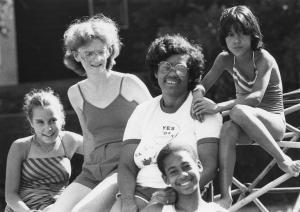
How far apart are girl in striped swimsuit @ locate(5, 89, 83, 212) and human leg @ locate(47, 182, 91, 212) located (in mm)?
312

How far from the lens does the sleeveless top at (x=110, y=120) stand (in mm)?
4023

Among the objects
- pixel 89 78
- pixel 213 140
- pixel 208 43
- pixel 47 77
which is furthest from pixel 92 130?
pixel 47 77

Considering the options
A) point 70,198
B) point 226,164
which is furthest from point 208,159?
point 70,198

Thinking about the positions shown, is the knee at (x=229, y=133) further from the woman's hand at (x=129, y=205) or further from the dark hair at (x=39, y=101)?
the dark hair at (x=39, y=101)

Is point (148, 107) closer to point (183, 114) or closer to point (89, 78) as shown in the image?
point (183, 114)

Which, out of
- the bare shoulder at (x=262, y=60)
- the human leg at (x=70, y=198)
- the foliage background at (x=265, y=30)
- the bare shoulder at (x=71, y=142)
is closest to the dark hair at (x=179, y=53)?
the bare shoulder at (x=262, y=60)

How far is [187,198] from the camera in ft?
10.6

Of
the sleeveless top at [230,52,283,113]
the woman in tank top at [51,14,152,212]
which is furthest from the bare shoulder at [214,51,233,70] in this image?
the woman in tank top at [51,14,152,212]

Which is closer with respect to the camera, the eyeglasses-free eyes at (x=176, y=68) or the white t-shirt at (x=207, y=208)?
the white t-shirt at (x=207, y=208)

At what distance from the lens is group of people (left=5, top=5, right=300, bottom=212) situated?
3482mm

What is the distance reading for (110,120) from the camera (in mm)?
4023

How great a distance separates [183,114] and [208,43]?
523 cm

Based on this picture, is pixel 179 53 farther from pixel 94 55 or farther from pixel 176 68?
pixel 94 55

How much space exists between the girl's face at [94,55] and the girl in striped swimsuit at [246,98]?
0.61m
